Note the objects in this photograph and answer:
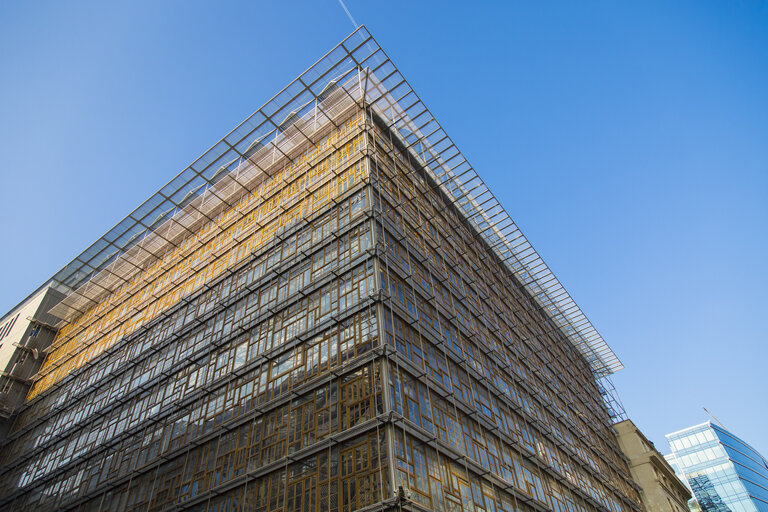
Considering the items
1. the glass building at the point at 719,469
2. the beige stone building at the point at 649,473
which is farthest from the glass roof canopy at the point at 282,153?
the glass building at the point at 719,469

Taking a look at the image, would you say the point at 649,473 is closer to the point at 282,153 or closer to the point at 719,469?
the point at 282,153

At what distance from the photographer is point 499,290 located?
40969 millimetres

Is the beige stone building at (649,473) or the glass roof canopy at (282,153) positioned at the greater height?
the glass roof canopy at (282,153)

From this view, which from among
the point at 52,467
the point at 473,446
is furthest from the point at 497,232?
the point at 52,467

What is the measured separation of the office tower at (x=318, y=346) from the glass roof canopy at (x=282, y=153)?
0.14 meters

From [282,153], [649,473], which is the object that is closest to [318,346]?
[282,153]

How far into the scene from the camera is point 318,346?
75.2 ft

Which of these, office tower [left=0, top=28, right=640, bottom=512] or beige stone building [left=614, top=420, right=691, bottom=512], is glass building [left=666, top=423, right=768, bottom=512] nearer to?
beige stone building [left=614, top=420, right=691, bottom=512]

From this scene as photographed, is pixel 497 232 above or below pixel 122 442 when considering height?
above

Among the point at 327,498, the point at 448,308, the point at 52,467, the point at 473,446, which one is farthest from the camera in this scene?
the point at 52,467

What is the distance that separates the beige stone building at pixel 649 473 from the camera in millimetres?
44562

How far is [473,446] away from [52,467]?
2737 cm

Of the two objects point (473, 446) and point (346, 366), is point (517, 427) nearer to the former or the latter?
point (473, 446)

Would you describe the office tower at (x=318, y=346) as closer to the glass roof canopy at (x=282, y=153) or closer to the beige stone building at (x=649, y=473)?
the glass roof canopy at (x=282, y=153)
